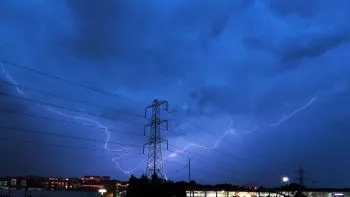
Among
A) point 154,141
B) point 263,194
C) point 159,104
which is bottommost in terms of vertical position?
point 263,194

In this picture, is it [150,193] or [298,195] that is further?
[298,195]

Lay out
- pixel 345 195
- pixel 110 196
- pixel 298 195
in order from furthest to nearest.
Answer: pixel 345 195
pixel 110 196
pixel 298 195

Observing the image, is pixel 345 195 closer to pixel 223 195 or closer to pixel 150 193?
pixel 223 195

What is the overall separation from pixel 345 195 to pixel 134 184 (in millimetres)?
90415

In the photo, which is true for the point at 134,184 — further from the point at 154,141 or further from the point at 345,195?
the point at 345,195

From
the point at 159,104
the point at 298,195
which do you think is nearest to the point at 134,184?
the point at 159,104

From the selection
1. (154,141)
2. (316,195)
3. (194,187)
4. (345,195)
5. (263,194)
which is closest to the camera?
(154,141)

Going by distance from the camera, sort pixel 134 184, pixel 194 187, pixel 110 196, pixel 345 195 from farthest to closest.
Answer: pixel 345 195 → pixel 194 187 → pixel 110 196 → pixel 134 184

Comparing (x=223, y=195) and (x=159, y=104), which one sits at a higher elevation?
(x=159, y=104)

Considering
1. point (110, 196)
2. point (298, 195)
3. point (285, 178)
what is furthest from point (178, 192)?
point (285, 178)

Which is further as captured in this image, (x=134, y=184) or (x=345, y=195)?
(x=345, y=195)

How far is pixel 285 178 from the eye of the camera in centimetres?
12862

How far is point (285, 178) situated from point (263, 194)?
29.0 meters

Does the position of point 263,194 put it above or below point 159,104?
below
